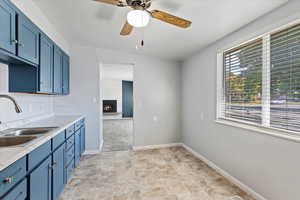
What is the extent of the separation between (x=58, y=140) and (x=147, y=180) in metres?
1.42

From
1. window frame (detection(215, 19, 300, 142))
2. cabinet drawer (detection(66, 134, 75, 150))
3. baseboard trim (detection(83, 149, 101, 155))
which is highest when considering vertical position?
window frame (detection(215, 19, 300, 142))

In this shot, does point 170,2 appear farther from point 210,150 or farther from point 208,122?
point 210,150

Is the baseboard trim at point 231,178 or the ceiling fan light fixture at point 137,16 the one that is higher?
the ceiling fan light fixture at point 137,16

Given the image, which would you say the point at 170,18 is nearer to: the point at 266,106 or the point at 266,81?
the point at 266,81

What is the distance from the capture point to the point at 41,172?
1.47 metres

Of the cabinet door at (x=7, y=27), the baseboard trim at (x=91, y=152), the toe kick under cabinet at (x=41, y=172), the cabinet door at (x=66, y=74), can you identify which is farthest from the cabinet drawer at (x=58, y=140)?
the baseboard trim at (x=91, y=152)

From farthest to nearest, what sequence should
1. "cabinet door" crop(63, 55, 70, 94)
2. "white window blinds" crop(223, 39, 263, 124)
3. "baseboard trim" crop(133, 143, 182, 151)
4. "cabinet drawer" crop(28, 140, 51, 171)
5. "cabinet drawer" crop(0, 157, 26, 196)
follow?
"baseboard trim" crop(133, 143, 182, 151) → "cabinet door" crop(63, 55, 70, 94) → "white window blinds" crop(223, 39, 263, 124) → "cabinet drawer" crop(28, 140, 51, 171) → "cabinet drawer" crop(0, 157, 26, 196)

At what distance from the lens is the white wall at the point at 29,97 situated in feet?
6.00

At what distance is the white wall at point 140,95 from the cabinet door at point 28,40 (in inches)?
62.1

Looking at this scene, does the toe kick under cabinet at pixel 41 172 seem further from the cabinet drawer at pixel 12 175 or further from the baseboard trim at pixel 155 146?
the baseboard trim at pixel 155 146

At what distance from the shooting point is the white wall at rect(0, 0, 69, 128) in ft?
6.00

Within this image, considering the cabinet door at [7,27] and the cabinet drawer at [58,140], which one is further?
the cabinet drawer at [58,140]

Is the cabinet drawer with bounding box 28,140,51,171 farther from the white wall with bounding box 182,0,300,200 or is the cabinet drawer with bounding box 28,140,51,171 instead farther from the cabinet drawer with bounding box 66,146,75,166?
the white wall with bounding box 182,0,300,200

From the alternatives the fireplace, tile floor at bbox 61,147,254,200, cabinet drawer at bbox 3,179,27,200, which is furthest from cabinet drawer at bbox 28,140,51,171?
the fireplace
